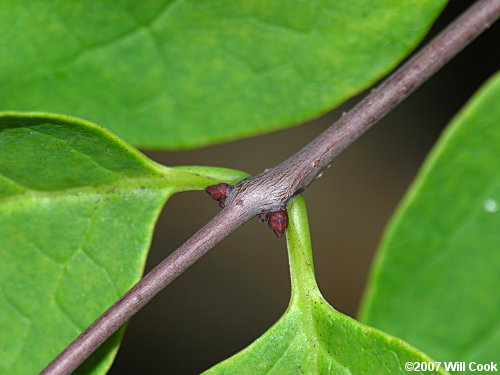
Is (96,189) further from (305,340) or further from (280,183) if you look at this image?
(305,340)

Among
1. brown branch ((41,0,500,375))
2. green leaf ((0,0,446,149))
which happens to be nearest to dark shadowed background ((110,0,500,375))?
green leaf ((0,0,446,149))

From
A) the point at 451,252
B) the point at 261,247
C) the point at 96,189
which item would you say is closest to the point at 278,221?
the point at 96,189

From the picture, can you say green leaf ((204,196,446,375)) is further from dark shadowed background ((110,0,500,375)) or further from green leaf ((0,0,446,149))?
dark shadowed background ((110,0,500,375))

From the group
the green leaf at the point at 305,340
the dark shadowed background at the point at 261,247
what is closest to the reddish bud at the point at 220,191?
the green leaf at the point at 305,340

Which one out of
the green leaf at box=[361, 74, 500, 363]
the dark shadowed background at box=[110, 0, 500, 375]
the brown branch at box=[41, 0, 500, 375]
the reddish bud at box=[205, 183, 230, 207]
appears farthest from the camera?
the dark shadowed background at box=[110, 0, 500, 375]

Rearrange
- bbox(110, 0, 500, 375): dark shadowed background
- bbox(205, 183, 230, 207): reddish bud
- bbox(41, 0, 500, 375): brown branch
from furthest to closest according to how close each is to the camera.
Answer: bbox(110, 0, 500, 375): dark shadowed background, bbox(205, 183, 230, 207): reddish bud, bbox(41, 0, 500, 375): brown branch

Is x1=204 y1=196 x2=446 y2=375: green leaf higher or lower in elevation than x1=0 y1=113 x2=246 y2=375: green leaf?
lower

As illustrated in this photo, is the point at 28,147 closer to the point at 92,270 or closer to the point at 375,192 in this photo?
the point at 92,270
